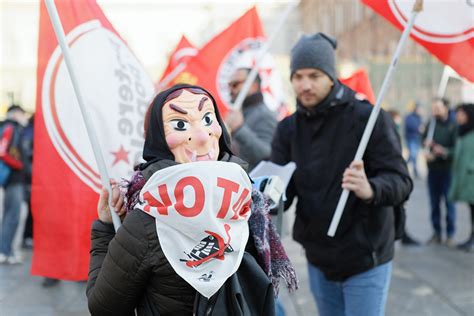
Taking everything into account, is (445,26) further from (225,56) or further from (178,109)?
(225,56)

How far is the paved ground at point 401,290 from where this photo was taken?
5156 mm

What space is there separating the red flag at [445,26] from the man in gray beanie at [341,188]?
1.27 feet

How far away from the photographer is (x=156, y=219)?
1.83 meters

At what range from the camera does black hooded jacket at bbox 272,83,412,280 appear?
288 cm

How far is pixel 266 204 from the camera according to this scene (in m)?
2.14

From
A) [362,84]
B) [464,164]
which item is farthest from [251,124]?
[464,164]

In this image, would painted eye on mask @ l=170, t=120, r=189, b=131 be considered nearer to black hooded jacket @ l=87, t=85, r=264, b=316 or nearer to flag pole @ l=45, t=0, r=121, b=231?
black hooded jacket @ l=87, t=85, r=264, b=316

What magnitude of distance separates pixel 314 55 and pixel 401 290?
3.43m

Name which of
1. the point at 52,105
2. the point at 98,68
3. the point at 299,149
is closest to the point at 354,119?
the point at 299,149

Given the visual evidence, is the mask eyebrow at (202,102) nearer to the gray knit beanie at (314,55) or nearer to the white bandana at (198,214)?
the white bandana at (198,214)

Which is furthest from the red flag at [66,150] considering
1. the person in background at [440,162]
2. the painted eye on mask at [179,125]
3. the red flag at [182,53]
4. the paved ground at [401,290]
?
the person in background at [440,162]

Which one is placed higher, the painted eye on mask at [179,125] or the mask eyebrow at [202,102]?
the mask eyebrow at [202,102]

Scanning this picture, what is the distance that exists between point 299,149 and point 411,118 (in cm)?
1290

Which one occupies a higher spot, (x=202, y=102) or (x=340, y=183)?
(x=202, y=102)
